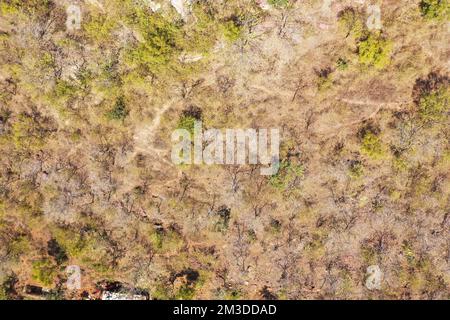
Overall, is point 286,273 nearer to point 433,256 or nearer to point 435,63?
point 433,256

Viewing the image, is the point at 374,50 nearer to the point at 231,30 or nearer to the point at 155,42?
the point at 231,30

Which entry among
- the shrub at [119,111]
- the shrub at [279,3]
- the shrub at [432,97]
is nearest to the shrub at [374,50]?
the shrub at [432,97]

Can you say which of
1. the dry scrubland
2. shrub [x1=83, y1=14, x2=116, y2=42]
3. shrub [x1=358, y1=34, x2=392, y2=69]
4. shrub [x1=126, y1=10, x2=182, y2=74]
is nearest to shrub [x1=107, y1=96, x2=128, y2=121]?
the dry scrubland

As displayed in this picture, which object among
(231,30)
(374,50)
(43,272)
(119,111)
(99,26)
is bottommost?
(43,272)

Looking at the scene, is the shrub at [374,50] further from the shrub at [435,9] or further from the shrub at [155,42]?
the shrub at [155,42]

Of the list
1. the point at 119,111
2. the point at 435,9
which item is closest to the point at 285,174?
the point at 119,111
